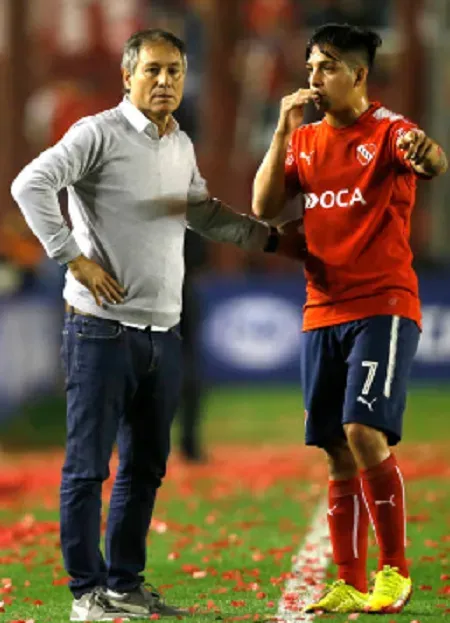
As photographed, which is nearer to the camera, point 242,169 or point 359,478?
point 359,478

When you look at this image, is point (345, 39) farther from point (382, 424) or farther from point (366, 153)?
point (382, 424)

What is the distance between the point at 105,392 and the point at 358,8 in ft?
62.7

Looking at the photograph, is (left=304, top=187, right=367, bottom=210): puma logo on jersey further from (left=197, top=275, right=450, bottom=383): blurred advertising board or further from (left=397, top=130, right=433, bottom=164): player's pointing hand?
(left=197, top=275, right=450, bottom=383): blurred advertising board

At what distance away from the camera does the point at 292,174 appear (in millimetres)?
6605

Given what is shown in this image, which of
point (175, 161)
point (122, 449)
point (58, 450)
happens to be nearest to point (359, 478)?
point (122, 449)

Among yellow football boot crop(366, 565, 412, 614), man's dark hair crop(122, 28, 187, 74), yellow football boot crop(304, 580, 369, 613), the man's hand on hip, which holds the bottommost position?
yellow football boot crop(304, 580, 369, 613)

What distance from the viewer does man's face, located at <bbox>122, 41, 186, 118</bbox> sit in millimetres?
6203

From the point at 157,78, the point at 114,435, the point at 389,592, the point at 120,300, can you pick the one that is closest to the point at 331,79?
the point at 157,78

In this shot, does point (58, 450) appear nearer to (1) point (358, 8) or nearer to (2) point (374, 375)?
(2) point (374, 375)

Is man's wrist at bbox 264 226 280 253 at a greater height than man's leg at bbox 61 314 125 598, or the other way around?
man's wrist at bbox 264 226 280 253

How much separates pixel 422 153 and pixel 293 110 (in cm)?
58

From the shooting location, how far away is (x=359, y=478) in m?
6.59

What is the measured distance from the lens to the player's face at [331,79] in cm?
633

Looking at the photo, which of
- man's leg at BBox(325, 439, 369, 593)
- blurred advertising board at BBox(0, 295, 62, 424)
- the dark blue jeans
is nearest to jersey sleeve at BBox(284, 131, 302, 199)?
the dark blue jeans
